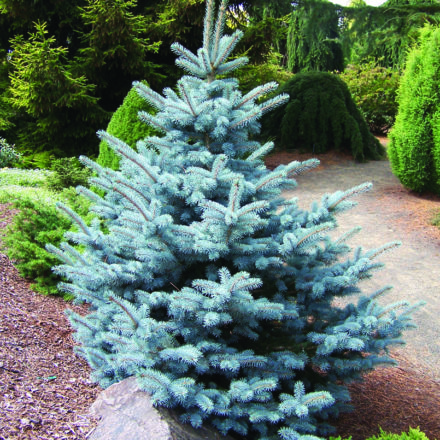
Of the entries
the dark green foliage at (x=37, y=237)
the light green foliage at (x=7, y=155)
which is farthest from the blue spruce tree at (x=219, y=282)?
the light green foliage at (x=7, y=155)

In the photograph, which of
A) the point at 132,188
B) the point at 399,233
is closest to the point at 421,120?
the point at 399,233

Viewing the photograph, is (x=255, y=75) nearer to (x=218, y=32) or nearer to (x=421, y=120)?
(x=421, y=120)

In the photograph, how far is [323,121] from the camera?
11367 mm

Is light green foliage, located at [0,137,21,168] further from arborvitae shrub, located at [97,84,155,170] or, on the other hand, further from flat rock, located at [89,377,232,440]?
flat rock, located at [89,377,232,440]

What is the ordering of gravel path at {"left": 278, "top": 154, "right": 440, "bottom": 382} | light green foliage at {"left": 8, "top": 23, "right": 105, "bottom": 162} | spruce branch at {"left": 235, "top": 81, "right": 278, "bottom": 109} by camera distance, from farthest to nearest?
light green foliage at {"left": 8, "top": 23, "right": 105, "bottom": 162}
gravel path at {"left": 278, "top": 154, "right": 440, "bottom": 382}
spruce branch at {"left": 235, "top": 81, "right": 278, "bottom": 109}

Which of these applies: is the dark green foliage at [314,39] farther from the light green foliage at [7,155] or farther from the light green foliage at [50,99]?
the light green foliage at [7,155]

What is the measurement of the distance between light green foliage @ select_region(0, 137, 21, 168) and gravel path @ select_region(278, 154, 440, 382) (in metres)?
6.18

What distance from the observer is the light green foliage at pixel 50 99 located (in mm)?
8891

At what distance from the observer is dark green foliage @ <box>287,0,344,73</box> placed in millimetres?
11289

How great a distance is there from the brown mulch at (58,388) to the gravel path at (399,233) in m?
0.54

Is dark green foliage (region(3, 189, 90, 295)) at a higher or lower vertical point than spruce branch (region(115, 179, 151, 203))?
lower

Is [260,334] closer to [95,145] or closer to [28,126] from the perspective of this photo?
[95,145]

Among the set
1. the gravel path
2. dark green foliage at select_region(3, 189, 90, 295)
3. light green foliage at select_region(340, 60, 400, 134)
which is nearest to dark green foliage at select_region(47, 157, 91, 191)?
dark green foliage at select_region(3, 189, 90, 295)

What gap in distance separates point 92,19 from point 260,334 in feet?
28.1
